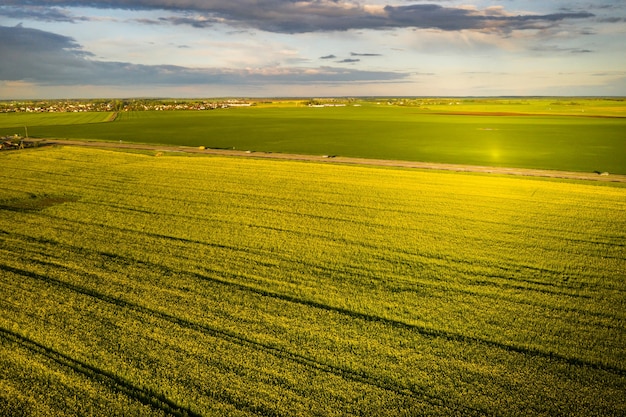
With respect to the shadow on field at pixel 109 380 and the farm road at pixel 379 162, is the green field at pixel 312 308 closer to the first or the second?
the shadow on field at pixel 109 380

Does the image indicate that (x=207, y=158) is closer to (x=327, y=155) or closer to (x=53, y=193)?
(x=327, y=155)

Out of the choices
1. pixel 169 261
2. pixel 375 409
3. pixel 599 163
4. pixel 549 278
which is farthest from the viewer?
pixel 599 163

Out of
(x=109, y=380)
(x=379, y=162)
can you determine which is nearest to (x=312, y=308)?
(x=109, y=380)

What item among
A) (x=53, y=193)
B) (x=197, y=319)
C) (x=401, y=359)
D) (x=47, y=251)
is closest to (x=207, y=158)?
(x=53, y=193)

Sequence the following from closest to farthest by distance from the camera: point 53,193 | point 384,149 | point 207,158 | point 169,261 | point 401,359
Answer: point 401,359 → point 169,261 → point 53,193 → point 207,158 → point 384,149

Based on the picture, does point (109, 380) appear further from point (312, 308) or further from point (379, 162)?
point (379, 162)

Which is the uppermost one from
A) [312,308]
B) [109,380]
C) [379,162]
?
[379,162]

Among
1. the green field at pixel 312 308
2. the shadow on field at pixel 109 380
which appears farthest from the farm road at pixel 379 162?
the shadow on field at pixel 109 380

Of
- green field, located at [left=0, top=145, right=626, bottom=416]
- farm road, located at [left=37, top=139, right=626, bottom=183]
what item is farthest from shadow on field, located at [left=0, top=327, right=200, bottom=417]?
farm road, located at [left=37, top=139, right=626, bottom=183]
